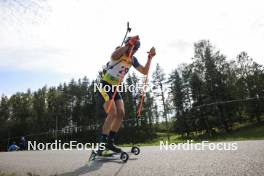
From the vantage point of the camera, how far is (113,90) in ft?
16.6

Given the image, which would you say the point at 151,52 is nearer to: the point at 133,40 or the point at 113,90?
the point at 133,40

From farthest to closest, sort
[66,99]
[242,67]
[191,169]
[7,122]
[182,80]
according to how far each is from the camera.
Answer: [66,99] → [7,122] → [182,80] → [242,67] → [191,169]

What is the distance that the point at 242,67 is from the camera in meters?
49.2

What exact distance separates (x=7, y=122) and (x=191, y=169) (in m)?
70.0

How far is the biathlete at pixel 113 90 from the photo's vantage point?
15.4ft

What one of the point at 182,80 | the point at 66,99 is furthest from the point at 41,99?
the point at 182,80

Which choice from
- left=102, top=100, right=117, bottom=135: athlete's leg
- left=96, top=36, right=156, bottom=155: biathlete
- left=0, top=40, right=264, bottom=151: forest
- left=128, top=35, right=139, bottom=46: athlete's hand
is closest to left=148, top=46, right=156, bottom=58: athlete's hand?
left=96, top=36, right=156, bottom=155: biathlete

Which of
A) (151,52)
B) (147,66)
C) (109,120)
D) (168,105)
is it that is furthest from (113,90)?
(168,105)

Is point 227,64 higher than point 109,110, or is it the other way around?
point 227,64

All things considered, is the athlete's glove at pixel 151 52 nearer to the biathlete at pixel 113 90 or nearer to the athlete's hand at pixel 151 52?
the athlete's hand at pixel 151 52

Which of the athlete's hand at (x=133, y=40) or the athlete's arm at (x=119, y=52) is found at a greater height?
the athlete's hand at (x=133, y=40)

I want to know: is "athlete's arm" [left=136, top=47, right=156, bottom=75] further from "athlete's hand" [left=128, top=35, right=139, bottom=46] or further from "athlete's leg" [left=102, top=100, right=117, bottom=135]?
"athlete's leg" [left=102, top=100, right=117, bottom=135]

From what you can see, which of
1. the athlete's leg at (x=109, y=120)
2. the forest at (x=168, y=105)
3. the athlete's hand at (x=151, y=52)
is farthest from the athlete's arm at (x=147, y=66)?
the forest at (x=168, y=105)

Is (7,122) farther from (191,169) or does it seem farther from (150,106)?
(191,169)
